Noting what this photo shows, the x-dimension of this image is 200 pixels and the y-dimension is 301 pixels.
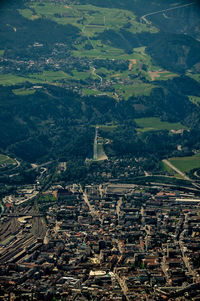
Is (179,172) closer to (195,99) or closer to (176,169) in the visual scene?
(176,169)

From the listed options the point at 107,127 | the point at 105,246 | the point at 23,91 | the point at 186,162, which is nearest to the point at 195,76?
the point at 107,127

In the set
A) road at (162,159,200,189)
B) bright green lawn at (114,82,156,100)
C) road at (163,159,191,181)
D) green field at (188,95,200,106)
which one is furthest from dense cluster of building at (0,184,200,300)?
green field at (188,95,200,106)

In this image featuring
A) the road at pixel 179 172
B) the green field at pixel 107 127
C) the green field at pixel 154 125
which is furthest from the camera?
the green field at pixel 154 125

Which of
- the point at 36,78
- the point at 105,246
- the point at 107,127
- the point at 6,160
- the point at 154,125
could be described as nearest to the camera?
the point at 105,246

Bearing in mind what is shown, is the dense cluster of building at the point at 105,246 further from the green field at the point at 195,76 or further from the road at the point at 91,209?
the green field at the point at 195,76

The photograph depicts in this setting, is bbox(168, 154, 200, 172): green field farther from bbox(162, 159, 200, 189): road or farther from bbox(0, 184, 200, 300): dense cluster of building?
bbox(0, 184, 200, 300): dense cluster of building

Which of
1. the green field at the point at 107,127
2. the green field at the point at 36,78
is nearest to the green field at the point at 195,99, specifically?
the green field at the point at 107,127
